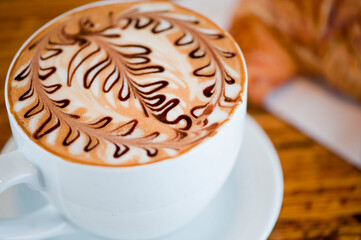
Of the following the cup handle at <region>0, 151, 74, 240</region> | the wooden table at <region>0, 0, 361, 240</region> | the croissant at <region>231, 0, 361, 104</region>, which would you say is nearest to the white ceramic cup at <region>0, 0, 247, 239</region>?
the cup handle at <region>0, 151, 74, 240</region>

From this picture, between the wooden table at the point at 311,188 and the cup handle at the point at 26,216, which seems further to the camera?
the wooden table at the point at 311,188

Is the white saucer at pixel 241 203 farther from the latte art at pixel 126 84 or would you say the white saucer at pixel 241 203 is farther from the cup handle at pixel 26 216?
the latte art at pixel 126 84

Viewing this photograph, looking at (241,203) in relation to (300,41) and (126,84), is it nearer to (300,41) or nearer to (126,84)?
(126,84)

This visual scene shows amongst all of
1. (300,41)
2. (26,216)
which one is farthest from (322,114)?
(26,216)

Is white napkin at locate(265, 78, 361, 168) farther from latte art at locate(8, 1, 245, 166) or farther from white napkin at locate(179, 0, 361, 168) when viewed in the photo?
latte art at locate(8, 1, 245, 166)

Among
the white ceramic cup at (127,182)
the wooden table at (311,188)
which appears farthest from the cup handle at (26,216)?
the wooden table at (311,188)

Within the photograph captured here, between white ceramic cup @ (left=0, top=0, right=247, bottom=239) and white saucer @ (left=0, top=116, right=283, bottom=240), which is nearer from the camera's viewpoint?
white ceramic cup @ (left=0, top=0, right=247, bottom=239)
